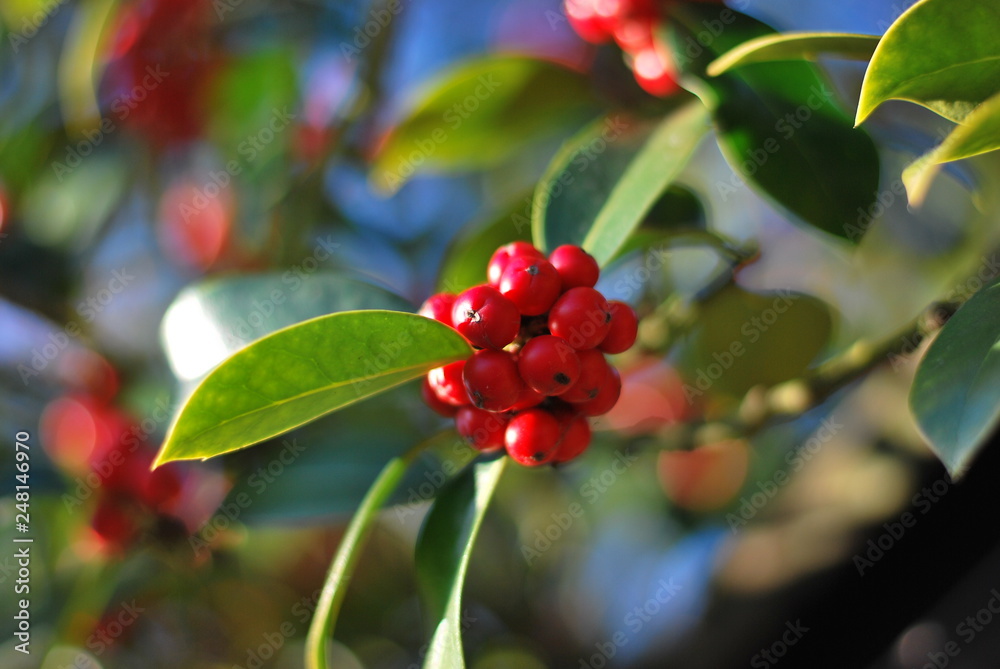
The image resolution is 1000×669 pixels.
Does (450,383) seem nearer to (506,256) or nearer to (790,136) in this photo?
(506,256)

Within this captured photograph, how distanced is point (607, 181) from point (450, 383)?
1.30 ft

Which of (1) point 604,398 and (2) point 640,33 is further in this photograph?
(2) point 640,33

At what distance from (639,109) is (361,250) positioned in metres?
0.91

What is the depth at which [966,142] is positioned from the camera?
0.62 meters

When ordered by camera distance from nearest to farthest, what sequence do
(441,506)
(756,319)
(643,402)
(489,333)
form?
(489,333)
(441,506)
(756,319)
(643,402)

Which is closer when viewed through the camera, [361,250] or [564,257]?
[564,257]

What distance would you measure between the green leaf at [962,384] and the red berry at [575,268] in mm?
356

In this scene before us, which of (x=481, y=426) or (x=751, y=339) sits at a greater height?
(x=481, y=426)

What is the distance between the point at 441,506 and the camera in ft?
3.17

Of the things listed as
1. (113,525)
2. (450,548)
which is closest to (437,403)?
(450,548)

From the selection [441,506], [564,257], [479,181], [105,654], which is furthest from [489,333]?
[105,654]

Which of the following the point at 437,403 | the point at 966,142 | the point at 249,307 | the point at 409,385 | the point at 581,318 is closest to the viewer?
the point at 966,142

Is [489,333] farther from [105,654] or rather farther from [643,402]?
[105,654]

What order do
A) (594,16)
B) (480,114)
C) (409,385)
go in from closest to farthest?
1. (409,385)
2. (594,16)
3. (480,114)
